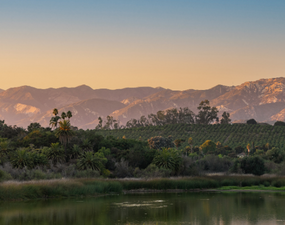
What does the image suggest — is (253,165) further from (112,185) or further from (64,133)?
(64,133)

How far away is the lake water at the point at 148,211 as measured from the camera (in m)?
41.2

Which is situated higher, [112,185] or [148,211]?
[112,185]

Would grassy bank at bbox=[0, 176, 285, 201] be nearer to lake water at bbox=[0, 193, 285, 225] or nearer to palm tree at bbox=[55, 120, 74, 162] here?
lake water at bbox=[0, 193, 285, 225]

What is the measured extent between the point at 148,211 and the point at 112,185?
2096 cm

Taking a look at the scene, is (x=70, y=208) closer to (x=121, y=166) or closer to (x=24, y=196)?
(x=24, y=196)

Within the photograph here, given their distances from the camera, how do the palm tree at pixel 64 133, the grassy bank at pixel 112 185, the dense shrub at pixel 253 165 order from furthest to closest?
the dense shrub at pixel 253 165, the palm tree at pixel 64 133, the grassy bank at pixel 112 185

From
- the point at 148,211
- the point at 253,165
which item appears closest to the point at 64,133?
the point at 253,165

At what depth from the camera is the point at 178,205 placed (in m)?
52.2

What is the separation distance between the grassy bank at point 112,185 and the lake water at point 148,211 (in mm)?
2504

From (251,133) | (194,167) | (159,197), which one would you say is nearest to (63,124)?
(194,167)

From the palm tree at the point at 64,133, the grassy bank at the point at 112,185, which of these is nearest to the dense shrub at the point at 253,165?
the grassy bank at the point at 112,185

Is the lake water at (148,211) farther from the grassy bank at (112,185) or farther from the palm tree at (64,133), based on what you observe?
the palm tree at (64,133)

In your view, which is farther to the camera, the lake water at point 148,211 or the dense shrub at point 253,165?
the dense shrub at point 253,165

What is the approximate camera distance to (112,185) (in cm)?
6738
